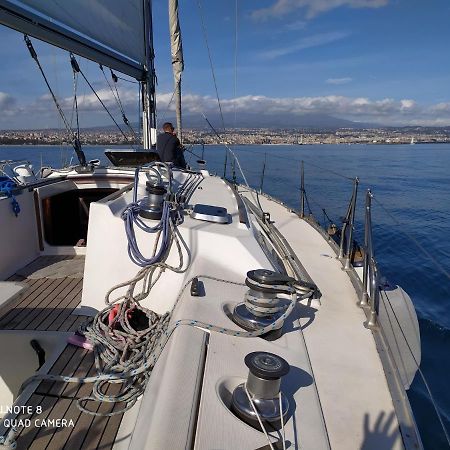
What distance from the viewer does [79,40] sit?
4090 millimetres

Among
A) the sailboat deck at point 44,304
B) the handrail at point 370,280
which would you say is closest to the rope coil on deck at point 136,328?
the handrail at point 370,280

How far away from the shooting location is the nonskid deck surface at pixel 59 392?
1824 millimetres

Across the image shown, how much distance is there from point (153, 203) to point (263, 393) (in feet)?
6.76

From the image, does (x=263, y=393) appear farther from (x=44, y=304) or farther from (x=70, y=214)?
(x=70, y=214)

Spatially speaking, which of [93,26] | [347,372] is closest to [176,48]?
[93,26]

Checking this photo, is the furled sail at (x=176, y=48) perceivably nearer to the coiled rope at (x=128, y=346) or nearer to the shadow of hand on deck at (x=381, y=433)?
the coiled rope at (x=128, y=346)

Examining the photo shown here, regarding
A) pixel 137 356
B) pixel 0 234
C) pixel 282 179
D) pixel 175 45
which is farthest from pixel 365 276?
pixel 282 179

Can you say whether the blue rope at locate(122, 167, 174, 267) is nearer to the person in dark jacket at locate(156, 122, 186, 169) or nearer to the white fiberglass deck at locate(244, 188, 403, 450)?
the white fiberglass deck at locate(244, 188, 403, 450)

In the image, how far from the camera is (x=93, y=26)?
4324 millimetres

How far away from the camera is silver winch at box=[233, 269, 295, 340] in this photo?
1.81 m

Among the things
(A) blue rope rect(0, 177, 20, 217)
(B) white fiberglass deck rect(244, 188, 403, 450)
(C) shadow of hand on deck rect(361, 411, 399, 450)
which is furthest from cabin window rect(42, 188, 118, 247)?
(C) shadow of hand on deck rect(361, 411, 399, 450)

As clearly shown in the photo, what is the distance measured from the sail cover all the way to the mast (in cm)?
15

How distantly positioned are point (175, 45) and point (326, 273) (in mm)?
6342

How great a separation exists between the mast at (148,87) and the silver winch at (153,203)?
4168 millimetres
